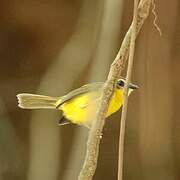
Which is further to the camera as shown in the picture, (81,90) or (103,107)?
(81,90)

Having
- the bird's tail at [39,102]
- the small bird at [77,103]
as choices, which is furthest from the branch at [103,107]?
the bird's tail at [39,102]

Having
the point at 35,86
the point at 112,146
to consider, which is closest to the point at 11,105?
the point at 35,86

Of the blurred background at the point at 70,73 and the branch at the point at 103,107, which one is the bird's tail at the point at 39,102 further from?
the branch at the point at 103,107

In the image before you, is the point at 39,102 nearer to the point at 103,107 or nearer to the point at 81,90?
the point at 81,90

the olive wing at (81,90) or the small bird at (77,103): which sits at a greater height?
the olive wing at (81,90)

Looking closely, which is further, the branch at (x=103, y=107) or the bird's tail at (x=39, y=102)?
the bird's tail at (x=39, y=102)

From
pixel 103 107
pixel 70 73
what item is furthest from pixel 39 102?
pixel 103 107

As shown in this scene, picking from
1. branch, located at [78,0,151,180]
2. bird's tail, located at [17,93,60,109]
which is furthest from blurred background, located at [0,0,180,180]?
branch, located at [78,0,151,180]
